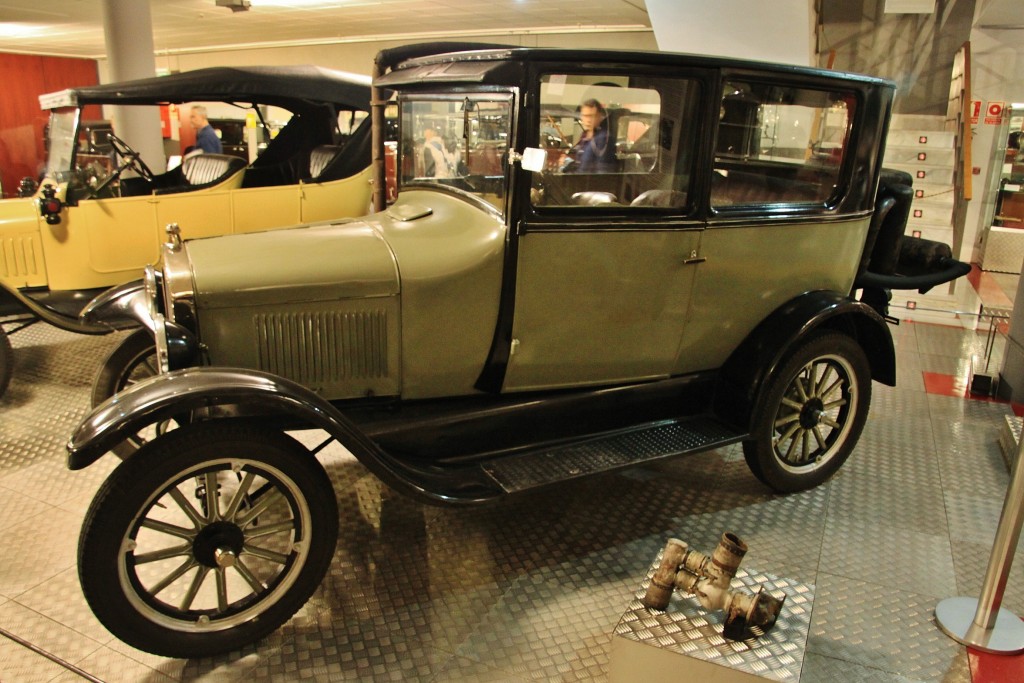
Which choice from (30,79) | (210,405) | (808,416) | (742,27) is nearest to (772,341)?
(808,416)

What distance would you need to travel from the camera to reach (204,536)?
2227mm

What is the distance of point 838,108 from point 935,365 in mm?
2804

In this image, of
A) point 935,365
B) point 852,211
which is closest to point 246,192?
point 852,211

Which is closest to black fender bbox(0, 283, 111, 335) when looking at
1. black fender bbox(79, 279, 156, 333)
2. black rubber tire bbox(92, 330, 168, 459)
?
black rubber tire bbox(92, 330, 168, 459)

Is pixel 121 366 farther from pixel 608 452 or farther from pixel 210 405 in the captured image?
pixel 608 452

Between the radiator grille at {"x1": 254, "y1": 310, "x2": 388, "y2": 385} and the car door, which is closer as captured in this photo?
the radiator grille at {"x1": 254, "y1": 310, "x2": 388, "y2": 385}

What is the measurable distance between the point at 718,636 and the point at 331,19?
1198 centimetres

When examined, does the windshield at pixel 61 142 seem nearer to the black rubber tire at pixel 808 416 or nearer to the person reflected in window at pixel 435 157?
the person reflected in window at pixel 435 157

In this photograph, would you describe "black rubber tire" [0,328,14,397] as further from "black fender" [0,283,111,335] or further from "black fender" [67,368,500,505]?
"black fender" [67,368,500,505]

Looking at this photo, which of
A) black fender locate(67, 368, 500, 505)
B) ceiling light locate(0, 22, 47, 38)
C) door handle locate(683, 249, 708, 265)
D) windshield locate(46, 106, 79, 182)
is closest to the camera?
black fender locate(67, 368, 500, 505)

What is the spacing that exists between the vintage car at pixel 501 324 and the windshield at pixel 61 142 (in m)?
2.28

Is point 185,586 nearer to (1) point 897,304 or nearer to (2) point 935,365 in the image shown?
(2) point 935,365

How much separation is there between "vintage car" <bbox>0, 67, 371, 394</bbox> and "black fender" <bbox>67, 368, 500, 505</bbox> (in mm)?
2594

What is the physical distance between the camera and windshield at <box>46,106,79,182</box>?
4844 millimetres
